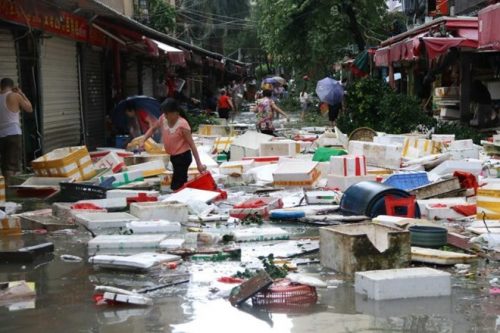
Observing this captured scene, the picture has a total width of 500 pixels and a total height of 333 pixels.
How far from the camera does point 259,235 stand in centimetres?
827

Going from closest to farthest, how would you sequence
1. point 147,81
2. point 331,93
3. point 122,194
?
point 122,194 → point 331,93 → point 147,81

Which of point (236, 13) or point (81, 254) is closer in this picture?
point (81, 254)

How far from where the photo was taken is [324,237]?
7043 millimetres

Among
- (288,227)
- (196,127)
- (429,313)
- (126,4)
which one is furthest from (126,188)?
(126,4)

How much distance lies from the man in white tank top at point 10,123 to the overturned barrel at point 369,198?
18.9ft

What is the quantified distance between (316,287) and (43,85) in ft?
36.0

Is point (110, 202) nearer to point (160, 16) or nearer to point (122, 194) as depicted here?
point (122, 194)

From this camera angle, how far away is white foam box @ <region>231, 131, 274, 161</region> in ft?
50.1

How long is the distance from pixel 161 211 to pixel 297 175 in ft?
10.9

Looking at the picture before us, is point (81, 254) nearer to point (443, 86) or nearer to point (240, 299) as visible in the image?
point (240, 299)

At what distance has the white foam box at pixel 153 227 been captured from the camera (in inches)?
330

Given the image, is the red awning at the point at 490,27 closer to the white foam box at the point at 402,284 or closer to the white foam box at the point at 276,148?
the white foam box at the point at 276,148

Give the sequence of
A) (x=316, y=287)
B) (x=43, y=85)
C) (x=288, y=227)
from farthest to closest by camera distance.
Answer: (x=43, y=85) < (x=288, y=227) < (x=316, y=287)

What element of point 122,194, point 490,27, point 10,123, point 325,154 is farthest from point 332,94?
point 122,194
